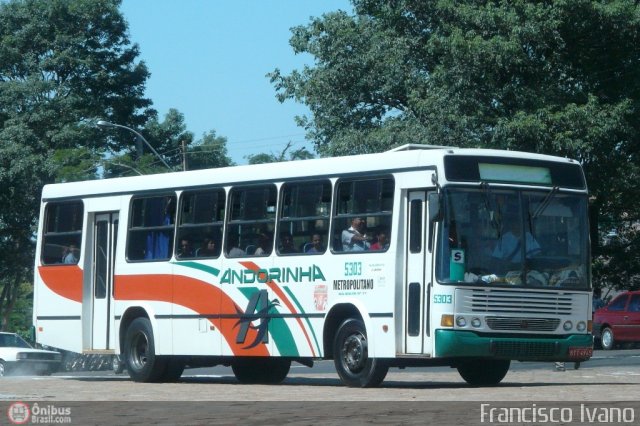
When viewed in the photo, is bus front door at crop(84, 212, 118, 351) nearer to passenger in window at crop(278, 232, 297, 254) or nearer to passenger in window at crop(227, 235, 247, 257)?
passenger in window at crop(227, 235, 247, 257)

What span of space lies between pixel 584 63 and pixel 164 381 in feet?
71.3

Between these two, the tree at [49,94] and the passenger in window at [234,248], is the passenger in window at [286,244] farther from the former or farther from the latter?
the tree at [49,94]

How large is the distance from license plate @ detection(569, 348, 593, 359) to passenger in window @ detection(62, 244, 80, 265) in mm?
8461

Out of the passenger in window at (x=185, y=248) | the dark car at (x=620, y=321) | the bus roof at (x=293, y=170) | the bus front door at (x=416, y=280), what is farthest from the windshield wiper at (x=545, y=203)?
the dark car at (x=620, y=321)

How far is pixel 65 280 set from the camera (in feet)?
72.7

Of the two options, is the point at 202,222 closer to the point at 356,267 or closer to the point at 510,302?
the point at 356,267

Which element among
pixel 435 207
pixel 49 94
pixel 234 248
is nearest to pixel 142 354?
pixel 234 248

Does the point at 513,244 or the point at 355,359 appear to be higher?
the point at 513,244

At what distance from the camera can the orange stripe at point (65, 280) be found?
71.9ft

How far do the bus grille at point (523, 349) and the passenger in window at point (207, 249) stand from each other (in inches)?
194

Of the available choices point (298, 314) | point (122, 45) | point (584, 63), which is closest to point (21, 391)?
point (298, 314)

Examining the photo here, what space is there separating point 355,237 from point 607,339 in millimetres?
24269

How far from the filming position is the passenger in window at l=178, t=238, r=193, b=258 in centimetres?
2029

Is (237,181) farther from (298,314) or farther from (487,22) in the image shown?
(487,22)
